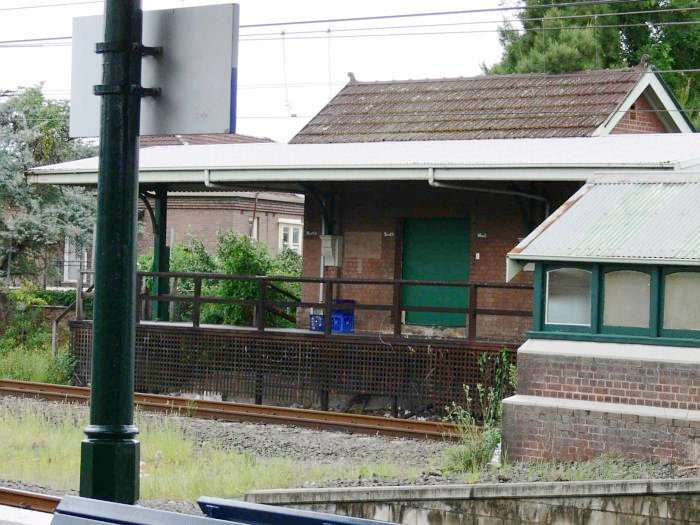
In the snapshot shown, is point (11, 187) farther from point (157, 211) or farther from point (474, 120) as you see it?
point (474, 120)

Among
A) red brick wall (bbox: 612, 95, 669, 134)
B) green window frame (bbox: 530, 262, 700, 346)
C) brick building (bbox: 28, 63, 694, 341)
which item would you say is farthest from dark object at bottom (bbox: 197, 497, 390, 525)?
red brick wall (bbox: 612, 95, 669, 134)

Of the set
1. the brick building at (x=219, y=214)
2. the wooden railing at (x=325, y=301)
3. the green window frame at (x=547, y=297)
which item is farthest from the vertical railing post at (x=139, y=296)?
the brick building at (x=219, y=214)

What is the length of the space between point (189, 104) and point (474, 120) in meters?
17.3

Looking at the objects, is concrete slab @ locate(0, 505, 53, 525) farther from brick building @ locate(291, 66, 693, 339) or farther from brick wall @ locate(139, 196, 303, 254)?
brick wall @ locate(139, 196, 303, 254)

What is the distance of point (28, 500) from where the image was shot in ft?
32.7

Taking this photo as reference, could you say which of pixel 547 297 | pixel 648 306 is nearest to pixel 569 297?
pixel 547 297

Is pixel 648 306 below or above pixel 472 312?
above

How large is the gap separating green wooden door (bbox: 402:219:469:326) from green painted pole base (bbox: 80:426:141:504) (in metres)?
14.5

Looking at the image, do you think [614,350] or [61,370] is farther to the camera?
[61,370]

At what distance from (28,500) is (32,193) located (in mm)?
17589

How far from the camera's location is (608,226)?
1298 centimetres

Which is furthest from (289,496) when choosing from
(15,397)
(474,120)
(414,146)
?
(474,120)

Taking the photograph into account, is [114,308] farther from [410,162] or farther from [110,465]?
[410,162]

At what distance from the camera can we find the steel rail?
9820 mm
